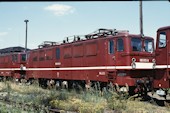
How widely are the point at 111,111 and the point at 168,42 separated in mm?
4455

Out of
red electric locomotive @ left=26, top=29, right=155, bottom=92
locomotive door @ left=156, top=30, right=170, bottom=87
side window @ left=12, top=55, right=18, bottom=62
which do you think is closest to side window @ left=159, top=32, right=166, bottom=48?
locomotive door @ left=156, top=30, right=170, bottom=87

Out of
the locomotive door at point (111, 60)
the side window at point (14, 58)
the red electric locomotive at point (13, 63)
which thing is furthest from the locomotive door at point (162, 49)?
the side window at point (14, 58)

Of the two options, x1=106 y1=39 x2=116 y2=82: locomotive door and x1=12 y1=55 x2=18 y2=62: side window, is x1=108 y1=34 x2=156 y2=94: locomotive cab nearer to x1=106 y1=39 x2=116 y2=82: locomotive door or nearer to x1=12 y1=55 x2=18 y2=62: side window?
x1=106 y1=39 x2=116 y2=82: locomotive door

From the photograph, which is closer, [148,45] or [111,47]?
Answer: [111,47]

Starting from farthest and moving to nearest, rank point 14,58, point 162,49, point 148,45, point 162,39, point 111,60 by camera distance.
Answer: point 14,58
point 148,45
point 111,60
point 162,39
point 162,49

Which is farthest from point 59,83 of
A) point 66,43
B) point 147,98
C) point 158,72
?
point 158,72

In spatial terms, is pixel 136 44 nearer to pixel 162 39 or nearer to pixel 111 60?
pixel 111 60

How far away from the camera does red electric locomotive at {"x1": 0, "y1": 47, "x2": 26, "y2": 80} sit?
2803cm

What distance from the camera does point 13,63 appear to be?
2953 cm

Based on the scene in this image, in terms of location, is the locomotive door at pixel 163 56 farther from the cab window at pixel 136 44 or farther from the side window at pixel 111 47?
the side window at pixel 111 47

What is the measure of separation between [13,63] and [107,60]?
16.4 meters

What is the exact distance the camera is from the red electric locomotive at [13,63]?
1104 inches

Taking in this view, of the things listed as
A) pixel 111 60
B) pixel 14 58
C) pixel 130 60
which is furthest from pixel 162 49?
pixel 14 58

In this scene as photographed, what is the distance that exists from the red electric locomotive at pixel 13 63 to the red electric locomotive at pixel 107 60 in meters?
7.98
